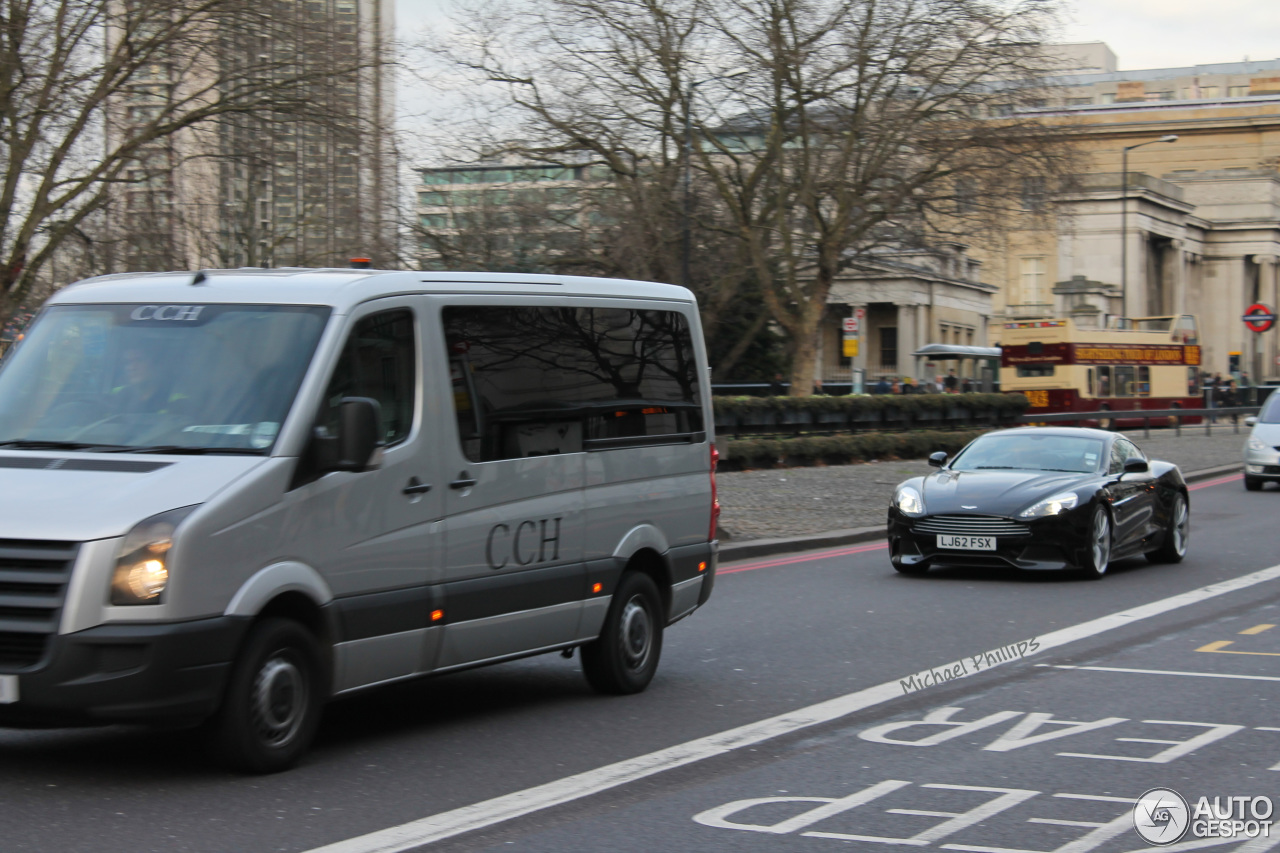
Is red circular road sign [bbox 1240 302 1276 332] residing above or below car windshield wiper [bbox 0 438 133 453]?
above

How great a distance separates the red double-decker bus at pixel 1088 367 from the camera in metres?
49.8

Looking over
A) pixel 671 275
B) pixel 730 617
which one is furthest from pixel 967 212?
pixel 730 617

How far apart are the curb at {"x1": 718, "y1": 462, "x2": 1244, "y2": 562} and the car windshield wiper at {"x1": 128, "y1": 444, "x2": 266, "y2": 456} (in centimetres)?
948

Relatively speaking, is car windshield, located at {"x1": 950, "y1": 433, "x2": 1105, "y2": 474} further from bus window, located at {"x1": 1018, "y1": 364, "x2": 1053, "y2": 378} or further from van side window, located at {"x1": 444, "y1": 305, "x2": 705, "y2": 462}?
bus window, located at {"x1": 1018, "y1": 364, "x2": 1053, "y2": 378}

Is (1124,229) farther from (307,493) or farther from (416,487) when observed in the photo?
(307,493)

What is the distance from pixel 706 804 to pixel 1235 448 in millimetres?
35733

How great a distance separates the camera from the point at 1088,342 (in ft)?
166

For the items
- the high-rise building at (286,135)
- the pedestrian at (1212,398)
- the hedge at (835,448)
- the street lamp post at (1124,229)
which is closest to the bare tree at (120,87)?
the high-rise building at (286,135)

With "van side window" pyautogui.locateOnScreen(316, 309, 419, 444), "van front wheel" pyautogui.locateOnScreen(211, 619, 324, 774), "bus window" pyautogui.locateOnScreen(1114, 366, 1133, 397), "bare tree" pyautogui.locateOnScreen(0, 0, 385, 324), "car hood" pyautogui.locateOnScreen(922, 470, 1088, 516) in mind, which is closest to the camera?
"van front wheel" pyautogui.locateOnScreen(211, 619, 324, 774)

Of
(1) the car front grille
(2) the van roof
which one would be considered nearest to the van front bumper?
(2) the van roof

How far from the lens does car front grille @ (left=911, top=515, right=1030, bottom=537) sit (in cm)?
1387

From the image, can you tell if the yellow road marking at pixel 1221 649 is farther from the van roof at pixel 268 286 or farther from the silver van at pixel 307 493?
the van roof at pixel 268 286
